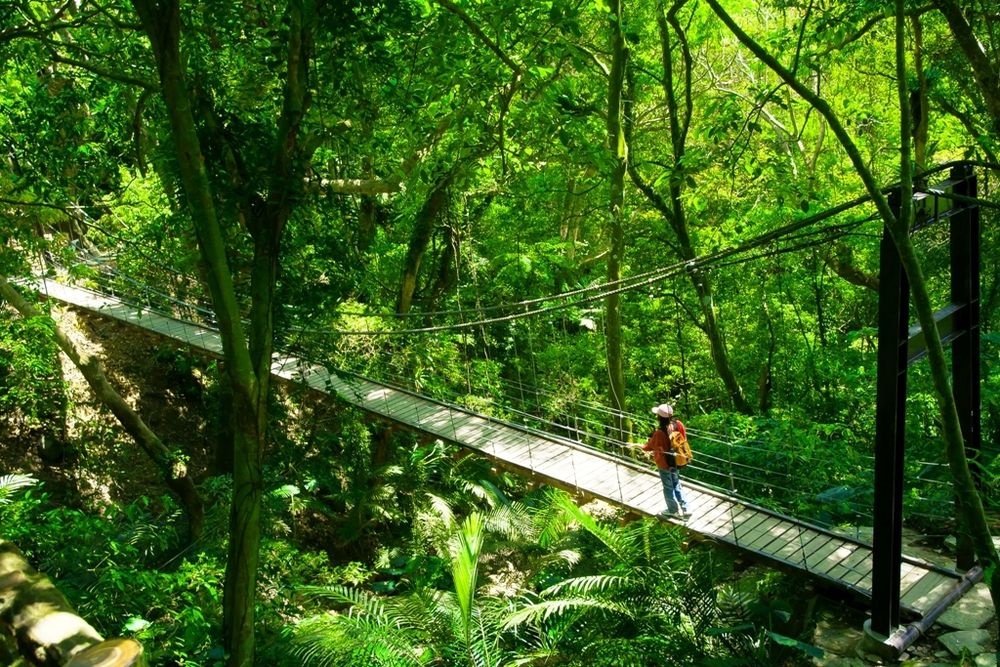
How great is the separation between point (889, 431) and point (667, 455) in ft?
6.55

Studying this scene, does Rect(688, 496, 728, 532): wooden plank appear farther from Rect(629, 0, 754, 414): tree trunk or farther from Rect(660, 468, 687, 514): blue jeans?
Rect(629, 0, 754, 414): tree trunk

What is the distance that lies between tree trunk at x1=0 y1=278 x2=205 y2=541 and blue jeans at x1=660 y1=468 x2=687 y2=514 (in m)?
4.55

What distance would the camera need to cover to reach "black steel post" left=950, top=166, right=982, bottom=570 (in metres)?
4.94

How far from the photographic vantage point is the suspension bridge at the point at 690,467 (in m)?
4.75

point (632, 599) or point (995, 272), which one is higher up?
point (995, 272)

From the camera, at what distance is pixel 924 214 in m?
4.39

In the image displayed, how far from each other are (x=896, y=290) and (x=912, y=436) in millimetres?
4570

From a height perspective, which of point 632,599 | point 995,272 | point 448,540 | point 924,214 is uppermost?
point 924,214

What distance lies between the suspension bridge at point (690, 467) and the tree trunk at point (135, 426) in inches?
59.4

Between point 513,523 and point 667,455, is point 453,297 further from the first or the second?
point 667,455

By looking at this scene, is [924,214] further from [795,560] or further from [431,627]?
[431,627]

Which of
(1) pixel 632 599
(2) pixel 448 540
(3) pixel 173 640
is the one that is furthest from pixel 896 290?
(2) pixel 448 540

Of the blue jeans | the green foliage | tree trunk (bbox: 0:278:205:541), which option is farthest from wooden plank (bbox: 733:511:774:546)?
the green foliage

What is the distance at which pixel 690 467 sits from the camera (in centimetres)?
675
